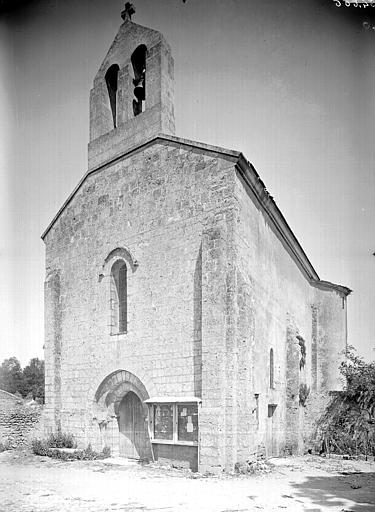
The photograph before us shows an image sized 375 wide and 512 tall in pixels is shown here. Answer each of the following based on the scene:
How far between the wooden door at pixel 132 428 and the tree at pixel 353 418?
6.50 metres

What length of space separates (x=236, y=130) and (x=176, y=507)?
29.2 feet

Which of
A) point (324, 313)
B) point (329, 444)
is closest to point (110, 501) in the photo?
point (329, 444)

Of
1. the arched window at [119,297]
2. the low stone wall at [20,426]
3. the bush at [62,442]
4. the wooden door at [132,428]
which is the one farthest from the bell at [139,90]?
the low stone wall at [20,426]

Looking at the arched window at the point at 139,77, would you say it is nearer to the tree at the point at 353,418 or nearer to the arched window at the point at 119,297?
the arched window at the point at 119,297

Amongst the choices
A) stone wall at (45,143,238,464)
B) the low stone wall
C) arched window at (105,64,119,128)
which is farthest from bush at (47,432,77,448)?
arched window at (105,64,119,128)

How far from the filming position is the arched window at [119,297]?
1612 centimetres

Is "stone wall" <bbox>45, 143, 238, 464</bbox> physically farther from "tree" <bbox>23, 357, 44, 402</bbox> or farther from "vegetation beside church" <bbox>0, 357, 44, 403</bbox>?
"vegetation beside church" <bbox>0, 357, 44, 403</bbox>

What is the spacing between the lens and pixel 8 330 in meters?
11.2

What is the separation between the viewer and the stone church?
42.8 ft

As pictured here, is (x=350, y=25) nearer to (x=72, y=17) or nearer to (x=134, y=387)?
(x=72, y=17)

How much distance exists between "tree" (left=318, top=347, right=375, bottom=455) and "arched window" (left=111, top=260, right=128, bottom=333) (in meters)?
8.02

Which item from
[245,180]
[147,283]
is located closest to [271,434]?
[147,283]

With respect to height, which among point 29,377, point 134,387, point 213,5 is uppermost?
point 213,5

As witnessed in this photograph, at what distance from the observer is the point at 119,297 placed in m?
16.3
